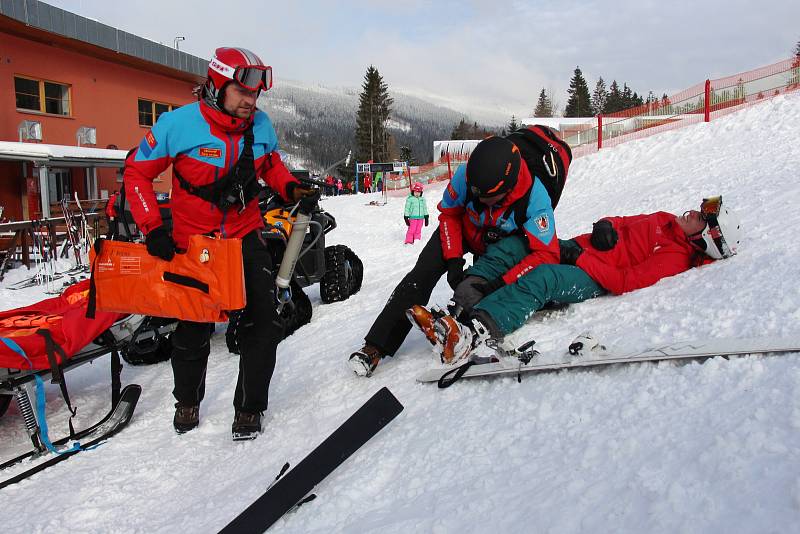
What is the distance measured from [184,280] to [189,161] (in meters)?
0.63

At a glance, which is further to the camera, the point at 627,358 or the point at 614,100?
the point at 614,100

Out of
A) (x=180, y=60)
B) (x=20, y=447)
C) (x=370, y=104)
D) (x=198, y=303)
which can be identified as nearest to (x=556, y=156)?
(x=198, y=303)

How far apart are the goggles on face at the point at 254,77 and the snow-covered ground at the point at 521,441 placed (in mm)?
1705

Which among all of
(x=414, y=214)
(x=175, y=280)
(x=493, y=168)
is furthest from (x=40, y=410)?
(x=414, y=214)

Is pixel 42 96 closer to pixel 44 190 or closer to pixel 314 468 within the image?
pixel 44 190

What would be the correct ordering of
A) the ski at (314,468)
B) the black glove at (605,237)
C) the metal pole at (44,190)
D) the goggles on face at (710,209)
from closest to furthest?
the ski at (314,468)
the goggles on face at (710,209)
the black glove at (605,237)
the metal pole at (44,190)

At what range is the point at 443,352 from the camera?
2879 millimetres

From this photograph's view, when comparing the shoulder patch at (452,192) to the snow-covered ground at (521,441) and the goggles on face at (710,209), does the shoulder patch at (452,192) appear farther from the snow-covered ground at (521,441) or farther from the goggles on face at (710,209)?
the goggles on face at (710,209)

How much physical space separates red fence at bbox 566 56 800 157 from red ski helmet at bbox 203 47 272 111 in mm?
13678

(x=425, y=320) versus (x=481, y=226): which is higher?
(x=481, y=226)

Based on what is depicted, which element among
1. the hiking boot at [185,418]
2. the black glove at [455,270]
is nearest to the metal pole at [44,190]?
the hiking boot at [185,418]

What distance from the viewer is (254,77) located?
9.61ft

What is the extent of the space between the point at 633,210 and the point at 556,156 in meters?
5.07

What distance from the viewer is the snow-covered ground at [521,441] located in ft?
4.66
